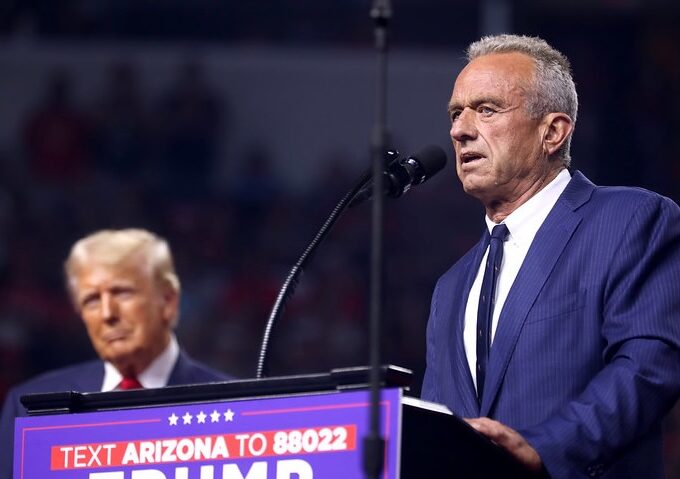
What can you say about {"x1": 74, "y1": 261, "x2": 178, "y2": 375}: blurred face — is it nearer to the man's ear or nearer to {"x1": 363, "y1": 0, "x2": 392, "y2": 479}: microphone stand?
the man's ear

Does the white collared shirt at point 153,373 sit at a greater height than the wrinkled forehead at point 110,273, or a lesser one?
lesser

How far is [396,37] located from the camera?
9742 millimetres

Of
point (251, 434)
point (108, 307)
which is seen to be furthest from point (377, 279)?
point (108, 307)

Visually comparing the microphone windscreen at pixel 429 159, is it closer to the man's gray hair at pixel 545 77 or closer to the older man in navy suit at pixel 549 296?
the older man in navy suit at pixel 549 296

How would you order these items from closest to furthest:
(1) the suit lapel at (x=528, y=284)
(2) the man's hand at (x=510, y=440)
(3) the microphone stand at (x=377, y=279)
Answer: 1. (3) the microphone stand at (x=377, y=279)
2. (2) the man's hand at (x=510, y=440)
3. (1) the suit lapel at (x=528, y=284)

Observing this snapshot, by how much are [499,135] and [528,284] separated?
384 mm

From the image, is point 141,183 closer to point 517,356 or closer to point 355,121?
point 355,121

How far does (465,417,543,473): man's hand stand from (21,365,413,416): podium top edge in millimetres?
173

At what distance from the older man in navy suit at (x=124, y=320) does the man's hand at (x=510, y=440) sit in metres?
1.98


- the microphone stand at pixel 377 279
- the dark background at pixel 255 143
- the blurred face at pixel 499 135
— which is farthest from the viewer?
the dark background at pixel 255 143

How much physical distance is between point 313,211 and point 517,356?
20.0 feet

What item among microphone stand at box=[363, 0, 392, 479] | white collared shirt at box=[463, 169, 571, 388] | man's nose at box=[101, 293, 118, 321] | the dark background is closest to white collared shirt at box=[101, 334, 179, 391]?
man's nose at box=[101, 293, 118, 321]

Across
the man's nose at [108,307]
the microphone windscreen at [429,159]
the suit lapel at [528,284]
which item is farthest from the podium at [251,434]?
the man's nose at [108,307]

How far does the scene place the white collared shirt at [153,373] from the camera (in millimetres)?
4348
